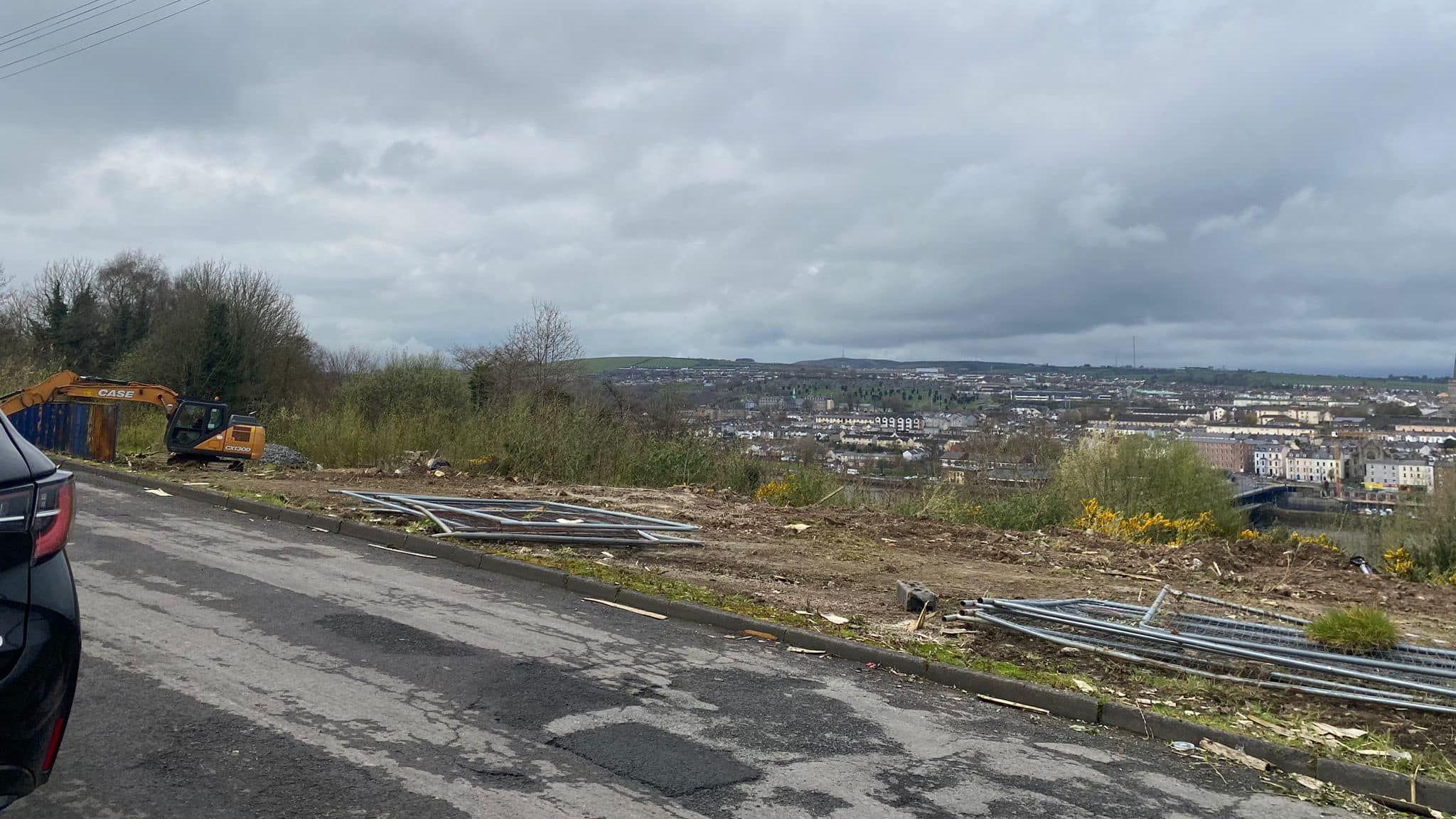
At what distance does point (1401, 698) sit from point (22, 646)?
24.4 feet

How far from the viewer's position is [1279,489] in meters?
23.5

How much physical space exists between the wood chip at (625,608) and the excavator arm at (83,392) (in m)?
15.7

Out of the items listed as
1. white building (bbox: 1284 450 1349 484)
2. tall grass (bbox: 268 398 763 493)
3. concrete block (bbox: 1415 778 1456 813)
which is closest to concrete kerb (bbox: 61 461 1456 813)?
concrete block (bbox: 1415 778 1456 813)

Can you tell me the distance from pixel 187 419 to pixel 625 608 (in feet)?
52.3

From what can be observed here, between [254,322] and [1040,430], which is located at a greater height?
[254,322]

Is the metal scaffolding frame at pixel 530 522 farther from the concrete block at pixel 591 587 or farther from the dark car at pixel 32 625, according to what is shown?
the dark car at pixel 32 625

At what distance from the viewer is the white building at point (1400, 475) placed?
19.5m

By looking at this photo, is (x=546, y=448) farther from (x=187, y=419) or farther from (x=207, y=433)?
(x=187, y=419)

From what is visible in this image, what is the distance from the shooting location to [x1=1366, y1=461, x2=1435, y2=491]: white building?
19.5 metres

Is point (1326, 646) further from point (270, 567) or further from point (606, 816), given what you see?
point (270, 567)

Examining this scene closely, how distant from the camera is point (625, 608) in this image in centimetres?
899

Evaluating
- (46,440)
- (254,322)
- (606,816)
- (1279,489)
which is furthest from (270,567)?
(254,322)

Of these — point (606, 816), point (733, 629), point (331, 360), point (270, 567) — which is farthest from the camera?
point (331, 360)

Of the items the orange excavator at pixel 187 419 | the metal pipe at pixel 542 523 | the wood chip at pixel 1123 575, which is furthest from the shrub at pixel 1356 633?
the orange excavator at pixel 187 419
